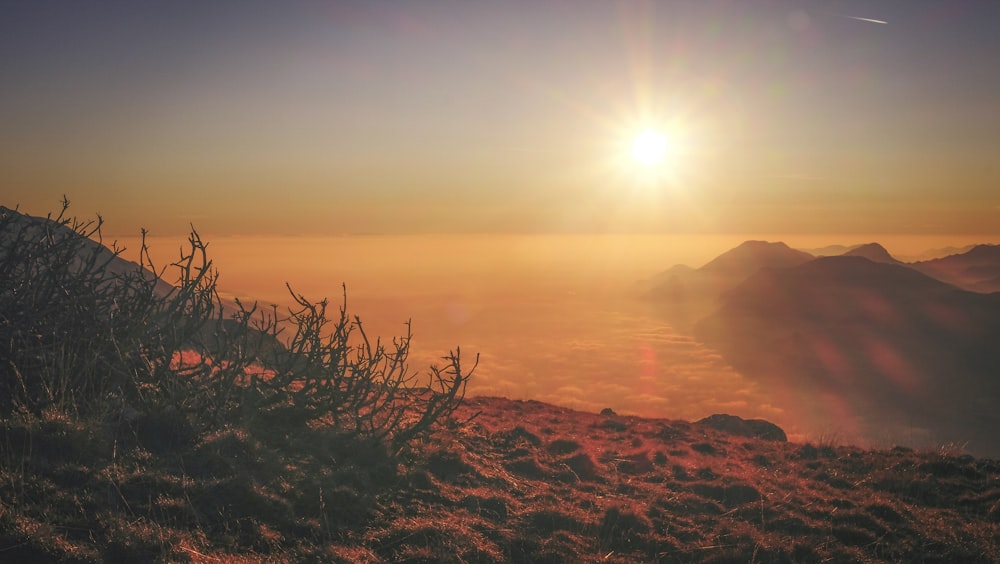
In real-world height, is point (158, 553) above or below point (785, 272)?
below

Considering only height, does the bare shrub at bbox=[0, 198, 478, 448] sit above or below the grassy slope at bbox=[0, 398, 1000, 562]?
above

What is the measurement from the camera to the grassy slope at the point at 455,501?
17.5 feet

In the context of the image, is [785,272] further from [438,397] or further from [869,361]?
[438,397]

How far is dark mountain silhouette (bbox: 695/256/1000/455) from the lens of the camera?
111938 millimetres

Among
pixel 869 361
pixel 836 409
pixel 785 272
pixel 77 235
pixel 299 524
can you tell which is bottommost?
pixel 836 409

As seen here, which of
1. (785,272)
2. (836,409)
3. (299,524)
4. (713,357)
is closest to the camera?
(299,524)

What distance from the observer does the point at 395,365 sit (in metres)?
9.81

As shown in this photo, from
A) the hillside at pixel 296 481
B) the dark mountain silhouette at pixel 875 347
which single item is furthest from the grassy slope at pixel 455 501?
the dark mountain silhouette at pixel 875 347

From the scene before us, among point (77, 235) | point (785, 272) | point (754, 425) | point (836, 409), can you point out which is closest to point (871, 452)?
point (754, 425)

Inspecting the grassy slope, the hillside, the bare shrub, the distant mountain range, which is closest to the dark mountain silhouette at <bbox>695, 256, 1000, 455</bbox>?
the distant mountain range

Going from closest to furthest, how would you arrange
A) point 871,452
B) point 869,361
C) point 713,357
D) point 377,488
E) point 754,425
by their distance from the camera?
1. point 377,488
2. point 871,452
3. point 754,425
4. point 869,361
5. point 713,357

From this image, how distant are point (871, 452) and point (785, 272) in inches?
7764

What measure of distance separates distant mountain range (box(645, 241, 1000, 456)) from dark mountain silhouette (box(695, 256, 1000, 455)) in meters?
0.24

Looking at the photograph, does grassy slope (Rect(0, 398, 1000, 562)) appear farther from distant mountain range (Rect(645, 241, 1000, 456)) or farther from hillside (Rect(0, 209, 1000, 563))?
distant mountain range (Rect(645, 241, 1000, 456))
